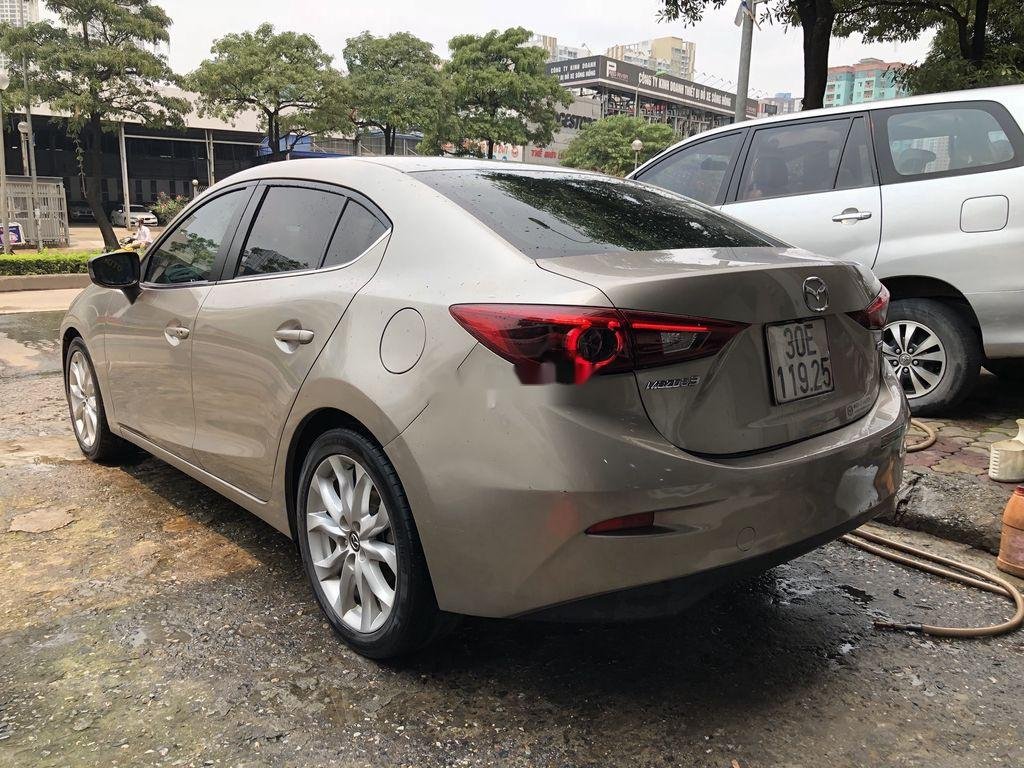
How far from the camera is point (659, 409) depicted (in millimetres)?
2037

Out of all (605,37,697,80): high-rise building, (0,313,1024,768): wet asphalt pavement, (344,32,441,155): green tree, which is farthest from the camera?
(605,37,697,80): high-rise building

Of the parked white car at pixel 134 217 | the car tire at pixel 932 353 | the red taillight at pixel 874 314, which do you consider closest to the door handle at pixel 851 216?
the car tire at pixel 932 353

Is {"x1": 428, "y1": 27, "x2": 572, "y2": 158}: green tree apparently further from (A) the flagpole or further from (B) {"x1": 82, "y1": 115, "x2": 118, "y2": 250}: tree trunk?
(A) the flagpole

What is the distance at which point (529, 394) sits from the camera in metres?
2.00

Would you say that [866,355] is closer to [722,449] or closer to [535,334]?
[722,449]

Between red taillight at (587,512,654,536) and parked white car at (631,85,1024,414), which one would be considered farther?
parked white car at (631,85,1024,414)

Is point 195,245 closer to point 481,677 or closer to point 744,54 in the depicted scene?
point 481,677

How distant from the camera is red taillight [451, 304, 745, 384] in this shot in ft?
6.51

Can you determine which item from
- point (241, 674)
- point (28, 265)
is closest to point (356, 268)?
point (241, 674)

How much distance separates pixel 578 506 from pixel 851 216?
12.0 feet

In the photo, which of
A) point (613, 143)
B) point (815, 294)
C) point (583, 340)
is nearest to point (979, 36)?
point (815, 294)

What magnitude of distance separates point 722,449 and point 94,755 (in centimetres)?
175

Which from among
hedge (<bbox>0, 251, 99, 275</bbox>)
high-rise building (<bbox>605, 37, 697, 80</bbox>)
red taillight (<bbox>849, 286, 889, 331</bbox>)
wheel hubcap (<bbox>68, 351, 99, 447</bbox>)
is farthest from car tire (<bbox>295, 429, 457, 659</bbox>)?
high-rise building (<bbox>605, 37, 697, 80</bbox>)

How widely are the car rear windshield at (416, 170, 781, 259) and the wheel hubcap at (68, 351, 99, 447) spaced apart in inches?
103
